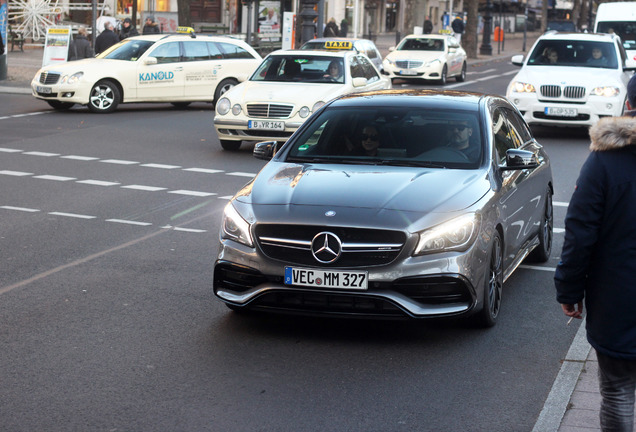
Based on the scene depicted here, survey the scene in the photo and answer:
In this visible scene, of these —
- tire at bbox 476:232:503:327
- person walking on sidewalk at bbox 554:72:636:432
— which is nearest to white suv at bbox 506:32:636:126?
tire at bbox 476:232:503:327

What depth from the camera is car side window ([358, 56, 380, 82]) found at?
732 inches

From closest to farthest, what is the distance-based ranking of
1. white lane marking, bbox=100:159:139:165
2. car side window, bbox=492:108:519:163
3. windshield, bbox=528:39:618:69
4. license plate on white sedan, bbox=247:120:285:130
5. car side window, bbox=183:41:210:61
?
car side window, bbox=492:108:519:163 < white lane marking, bbox=100:159:139:165 < license plate on white sedan, bbox=247:120:285:130 < windshield, bbox=528:39:618:69 < car side window, bbox=183:41:210:61

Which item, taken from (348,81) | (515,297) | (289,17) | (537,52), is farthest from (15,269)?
(289,17)

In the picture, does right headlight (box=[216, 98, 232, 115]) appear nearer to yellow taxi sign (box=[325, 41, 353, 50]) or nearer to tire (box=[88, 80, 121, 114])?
tire (box=[88, 80, 121, 114])

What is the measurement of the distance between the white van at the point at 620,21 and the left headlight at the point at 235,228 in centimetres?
2794

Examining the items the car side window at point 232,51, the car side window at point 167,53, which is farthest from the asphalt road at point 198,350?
the car side window at point 232,51

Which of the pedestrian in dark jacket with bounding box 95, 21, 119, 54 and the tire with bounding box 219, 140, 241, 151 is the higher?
the pedestrian in dark jacket with bounding box 95, 21, 119, 54

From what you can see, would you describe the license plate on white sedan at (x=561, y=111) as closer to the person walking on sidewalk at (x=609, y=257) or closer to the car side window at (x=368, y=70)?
the car side window at (x=368, y=70)

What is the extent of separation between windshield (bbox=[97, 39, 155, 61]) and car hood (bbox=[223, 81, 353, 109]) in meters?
6.78

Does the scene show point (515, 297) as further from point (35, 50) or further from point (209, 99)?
point (35, 50)

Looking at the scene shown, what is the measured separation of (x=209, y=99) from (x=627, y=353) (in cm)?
2093

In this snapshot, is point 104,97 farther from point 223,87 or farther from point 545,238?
point 545,238

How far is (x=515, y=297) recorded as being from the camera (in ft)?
25.8

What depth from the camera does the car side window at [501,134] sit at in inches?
306
